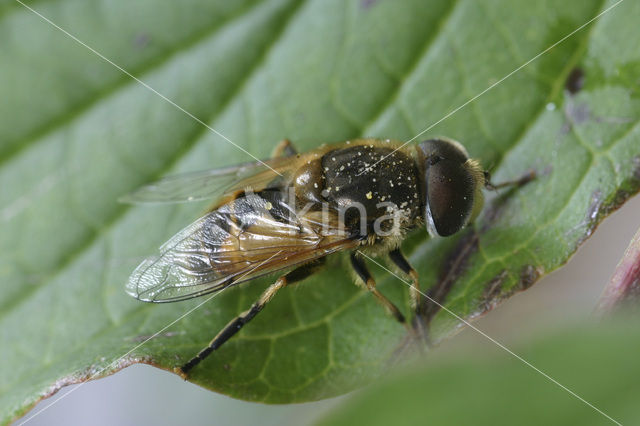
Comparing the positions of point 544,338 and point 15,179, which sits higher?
point 15,179

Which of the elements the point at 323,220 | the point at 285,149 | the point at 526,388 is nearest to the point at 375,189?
the point at 323,220

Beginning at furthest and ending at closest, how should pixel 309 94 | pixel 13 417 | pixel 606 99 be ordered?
pixel 309 94 → pixel 606 99 → pixel 13 417

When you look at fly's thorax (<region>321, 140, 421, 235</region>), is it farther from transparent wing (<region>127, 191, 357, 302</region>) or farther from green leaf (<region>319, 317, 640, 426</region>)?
green leaf (<region>319, 317, 640, 426</region>)

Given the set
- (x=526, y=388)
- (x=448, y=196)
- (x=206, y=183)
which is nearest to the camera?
(x=526, y=388)

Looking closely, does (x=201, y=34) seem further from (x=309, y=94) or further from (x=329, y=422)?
(x=329, y=422)

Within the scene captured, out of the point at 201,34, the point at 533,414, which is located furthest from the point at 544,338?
the point at 201,34

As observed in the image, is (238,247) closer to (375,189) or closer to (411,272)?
(375,189)
